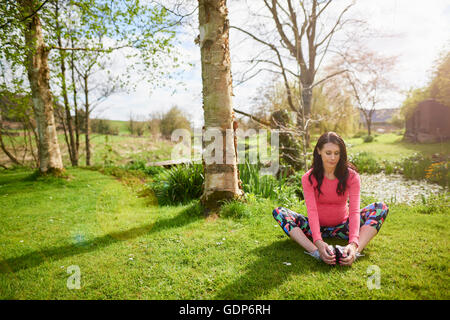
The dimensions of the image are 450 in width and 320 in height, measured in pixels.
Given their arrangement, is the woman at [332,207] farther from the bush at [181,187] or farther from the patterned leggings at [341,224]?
the bush at [181,187]

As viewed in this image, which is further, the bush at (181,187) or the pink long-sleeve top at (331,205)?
the bush at (181,187)

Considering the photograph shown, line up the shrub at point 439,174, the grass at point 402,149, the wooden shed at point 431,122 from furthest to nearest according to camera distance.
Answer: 1. the wooden shed at point 431,122
2. the grass at point 402,149
3. the shrub at point 439,174

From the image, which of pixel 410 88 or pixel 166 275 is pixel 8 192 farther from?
pixel 410 88

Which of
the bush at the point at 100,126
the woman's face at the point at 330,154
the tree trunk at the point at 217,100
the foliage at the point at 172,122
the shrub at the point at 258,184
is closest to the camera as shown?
the woman's face at the point at 330,154

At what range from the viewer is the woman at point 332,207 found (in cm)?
266

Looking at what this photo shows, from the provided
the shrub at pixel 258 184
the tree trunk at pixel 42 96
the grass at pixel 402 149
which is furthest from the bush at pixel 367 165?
the tree trunk at pixel 42 96

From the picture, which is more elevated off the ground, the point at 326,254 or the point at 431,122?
the point at 431,122

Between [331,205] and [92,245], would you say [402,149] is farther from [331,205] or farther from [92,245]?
[92,245]

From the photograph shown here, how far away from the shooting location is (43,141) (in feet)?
23.6

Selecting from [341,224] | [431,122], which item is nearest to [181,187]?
[341,224]

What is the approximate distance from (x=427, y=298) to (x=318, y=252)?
92 cm

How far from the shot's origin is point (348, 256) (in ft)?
8.00

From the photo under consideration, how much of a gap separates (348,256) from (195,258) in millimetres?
1686

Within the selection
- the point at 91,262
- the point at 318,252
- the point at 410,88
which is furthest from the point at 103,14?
the point at 410,88
